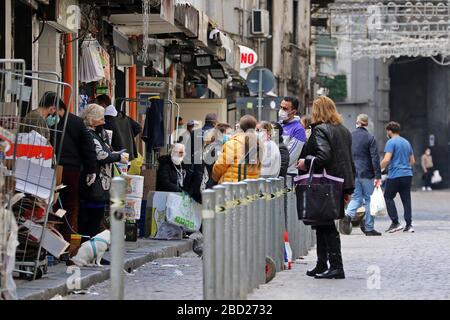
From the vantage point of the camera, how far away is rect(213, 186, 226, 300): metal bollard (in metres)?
10.2

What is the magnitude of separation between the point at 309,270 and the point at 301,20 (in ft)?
111

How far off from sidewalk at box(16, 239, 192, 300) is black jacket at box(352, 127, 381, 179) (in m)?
4.03

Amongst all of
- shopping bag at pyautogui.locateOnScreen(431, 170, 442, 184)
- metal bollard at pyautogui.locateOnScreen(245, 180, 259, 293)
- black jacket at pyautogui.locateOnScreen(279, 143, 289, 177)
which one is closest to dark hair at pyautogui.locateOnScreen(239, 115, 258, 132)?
black jacket at pyautogui.locateOnScreen(279, 143, 289, 177)

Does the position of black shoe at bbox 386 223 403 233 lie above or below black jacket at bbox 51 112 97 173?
below

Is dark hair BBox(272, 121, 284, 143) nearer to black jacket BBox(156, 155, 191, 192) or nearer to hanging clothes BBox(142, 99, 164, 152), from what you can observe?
black jacket BBox(156, 155, 191, 192)

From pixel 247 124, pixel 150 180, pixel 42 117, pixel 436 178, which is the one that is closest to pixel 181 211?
pixel 150 180

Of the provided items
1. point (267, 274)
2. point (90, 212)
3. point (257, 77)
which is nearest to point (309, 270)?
point (267, 274)

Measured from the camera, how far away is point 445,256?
17172 millimetres

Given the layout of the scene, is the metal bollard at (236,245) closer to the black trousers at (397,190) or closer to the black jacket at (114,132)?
the black jacket at (114,132)

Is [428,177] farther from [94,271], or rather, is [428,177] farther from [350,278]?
[94,271]

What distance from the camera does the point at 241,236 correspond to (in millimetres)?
11258

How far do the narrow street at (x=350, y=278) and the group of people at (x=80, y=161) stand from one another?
826 millimetres

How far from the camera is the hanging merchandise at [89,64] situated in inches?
758

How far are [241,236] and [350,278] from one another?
9.32ft
